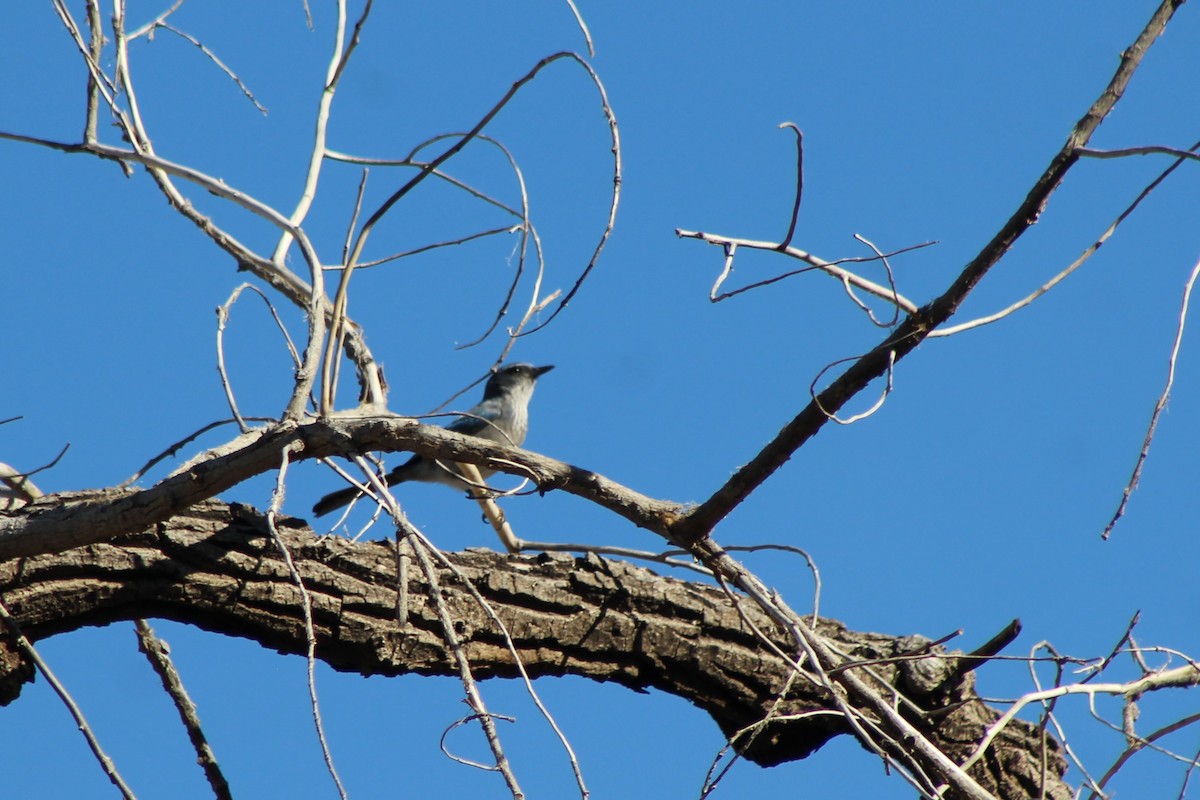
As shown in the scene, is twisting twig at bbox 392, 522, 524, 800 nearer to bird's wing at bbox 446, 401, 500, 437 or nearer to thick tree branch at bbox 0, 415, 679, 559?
thick tree branch at bbox 0, 415, 679, 559

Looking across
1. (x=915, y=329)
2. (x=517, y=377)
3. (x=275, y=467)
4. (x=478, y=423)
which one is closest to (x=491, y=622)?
(x=275, y=467)

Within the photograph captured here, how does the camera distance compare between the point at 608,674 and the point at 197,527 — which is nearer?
the point at 197,527

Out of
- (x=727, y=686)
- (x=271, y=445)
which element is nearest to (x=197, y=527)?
(x=271, y=445)

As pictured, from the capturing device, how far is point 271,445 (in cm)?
313

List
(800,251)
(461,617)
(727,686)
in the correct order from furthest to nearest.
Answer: (727,686), (461,617), (800,251)

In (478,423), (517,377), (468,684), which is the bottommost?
(468,684)

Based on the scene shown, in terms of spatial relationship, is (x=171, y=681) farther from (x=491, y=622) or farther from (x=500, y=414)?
(x=500, y=414)

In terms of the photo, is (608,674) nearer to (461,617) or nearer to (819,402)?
(461,617)

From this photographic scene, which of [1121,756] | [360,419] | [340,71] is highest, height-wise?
[340,71]

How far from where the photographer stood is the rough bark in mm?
3607

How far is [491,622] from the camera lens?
393cm

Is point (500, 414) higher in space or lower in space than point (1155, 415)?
higher

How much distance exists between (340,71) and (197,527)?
58.7 inches

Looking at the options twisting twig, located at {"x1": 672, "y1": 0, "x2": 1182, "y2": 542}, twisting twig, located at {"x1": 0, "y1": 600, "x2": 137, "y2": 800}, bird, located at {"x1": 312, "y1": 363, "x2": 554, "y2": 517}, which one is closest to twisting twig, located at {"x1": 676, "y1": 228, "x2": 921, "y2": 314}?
twisting twig, located at {"x1": 672, "y1": 0, "x2": 1182, "y2": 542}
